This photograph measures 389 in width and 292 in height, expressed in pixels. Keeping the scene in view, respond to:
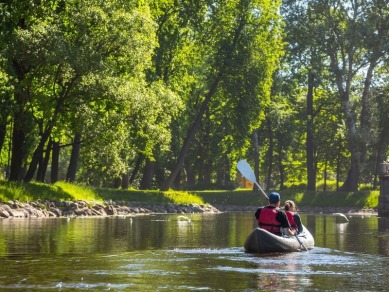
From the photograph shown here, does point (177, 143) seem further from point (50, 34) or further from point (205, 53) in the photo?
point (50, 34)

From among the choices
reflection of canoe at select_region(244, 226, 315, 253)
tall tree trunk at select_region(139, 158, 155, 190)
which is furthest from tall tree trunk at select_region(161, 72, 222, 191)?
reflection of canoe at select_region(244, 226, 315, 253)

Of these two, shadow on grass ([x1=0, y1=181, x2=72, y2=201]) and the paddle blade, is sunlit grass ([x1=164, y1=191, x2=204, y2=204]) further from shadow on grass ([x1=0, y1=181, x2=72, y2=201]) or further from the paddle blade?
the paddle blade

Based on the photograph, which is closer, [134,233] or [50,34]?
[134,233]

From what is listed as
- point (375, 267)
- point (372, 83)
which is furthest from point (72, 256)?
point (372, 83)

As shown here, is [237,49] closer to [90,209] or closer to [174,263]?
[90,209]

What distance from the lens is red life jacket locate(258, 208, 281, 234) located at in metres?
26.1

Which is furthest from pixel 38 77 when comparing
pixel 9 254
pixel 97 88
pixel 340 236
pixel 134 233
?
pixel 9 254

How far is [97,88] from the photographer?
4741 cm

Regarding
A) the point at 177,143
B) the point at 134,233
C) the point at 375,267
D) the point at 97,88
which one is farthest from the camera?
the point at 177,143

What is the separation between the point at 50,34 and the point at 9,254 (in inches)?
877

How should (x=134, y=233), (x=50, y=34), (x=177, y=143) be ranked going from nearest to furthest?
(x=134, y=233) < (x=50, y=34) < (x=177, y=143)

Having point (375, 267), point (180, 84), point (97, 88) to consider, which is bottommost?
point (375, 267)

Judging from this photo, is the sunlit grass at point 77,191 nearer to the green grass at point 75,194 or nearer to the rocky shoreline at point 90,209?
the green grass at point 75,194

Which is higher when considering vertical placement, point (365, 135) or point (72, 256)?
point (365, 135)
